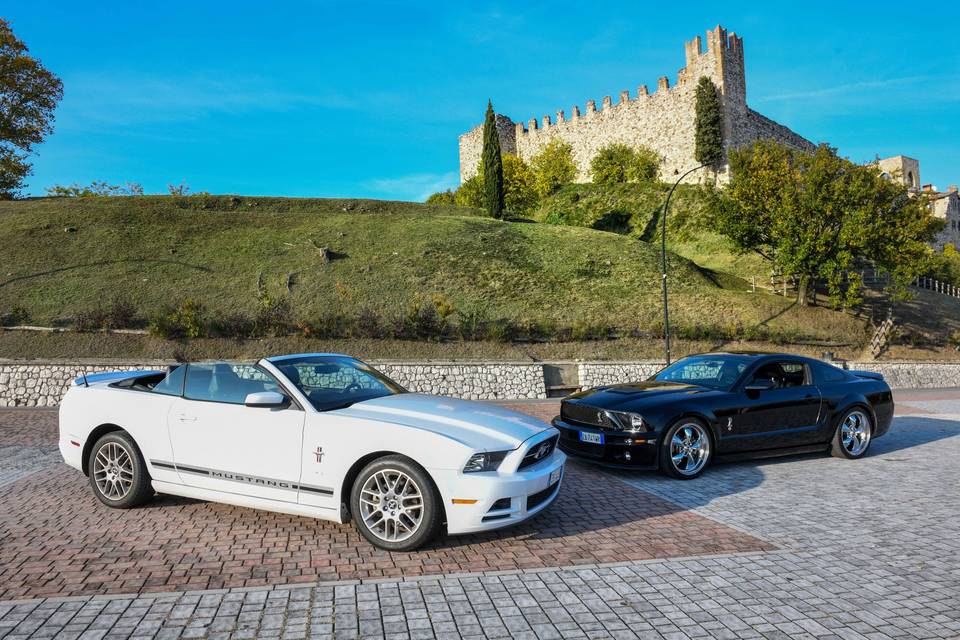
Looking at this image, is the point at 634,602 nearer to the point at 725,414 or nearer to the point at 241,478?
the point at 241,478

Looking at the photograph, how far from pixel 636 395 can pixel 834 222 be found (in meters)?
25.4

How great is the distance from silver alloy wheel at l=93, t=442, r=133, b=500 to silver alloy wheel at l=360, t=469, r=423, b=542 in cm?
272

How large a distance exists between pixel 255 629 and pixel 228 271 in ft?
84.0

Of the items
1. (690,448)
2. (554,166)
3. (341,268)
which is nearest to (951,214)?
(554,166)

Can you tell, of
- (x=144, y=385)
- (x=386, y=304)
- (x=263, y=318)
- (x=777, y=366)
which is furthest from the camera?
(x=386, y=304)

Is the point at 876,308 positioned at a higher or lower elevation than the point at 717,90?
lower

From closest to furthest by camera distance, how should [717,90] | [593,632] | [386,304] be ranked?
1. [593,632]
2. [386,304]
3. [717,90]

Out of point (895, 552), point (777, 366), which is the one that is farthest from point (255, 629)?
point (777, 366)

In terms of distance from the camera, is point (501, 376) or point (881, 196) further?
point (881, 196)

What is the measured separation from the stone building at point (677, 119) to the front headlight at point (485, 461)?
52472 mm

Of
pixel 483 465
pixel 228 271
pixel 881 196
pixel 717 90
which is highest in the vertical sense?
pixel 717 90

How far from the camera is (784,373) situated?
8367mm

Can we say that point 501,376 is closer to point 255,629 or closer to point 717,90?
point 255,629

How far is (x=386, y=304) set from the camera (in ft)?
79.3
